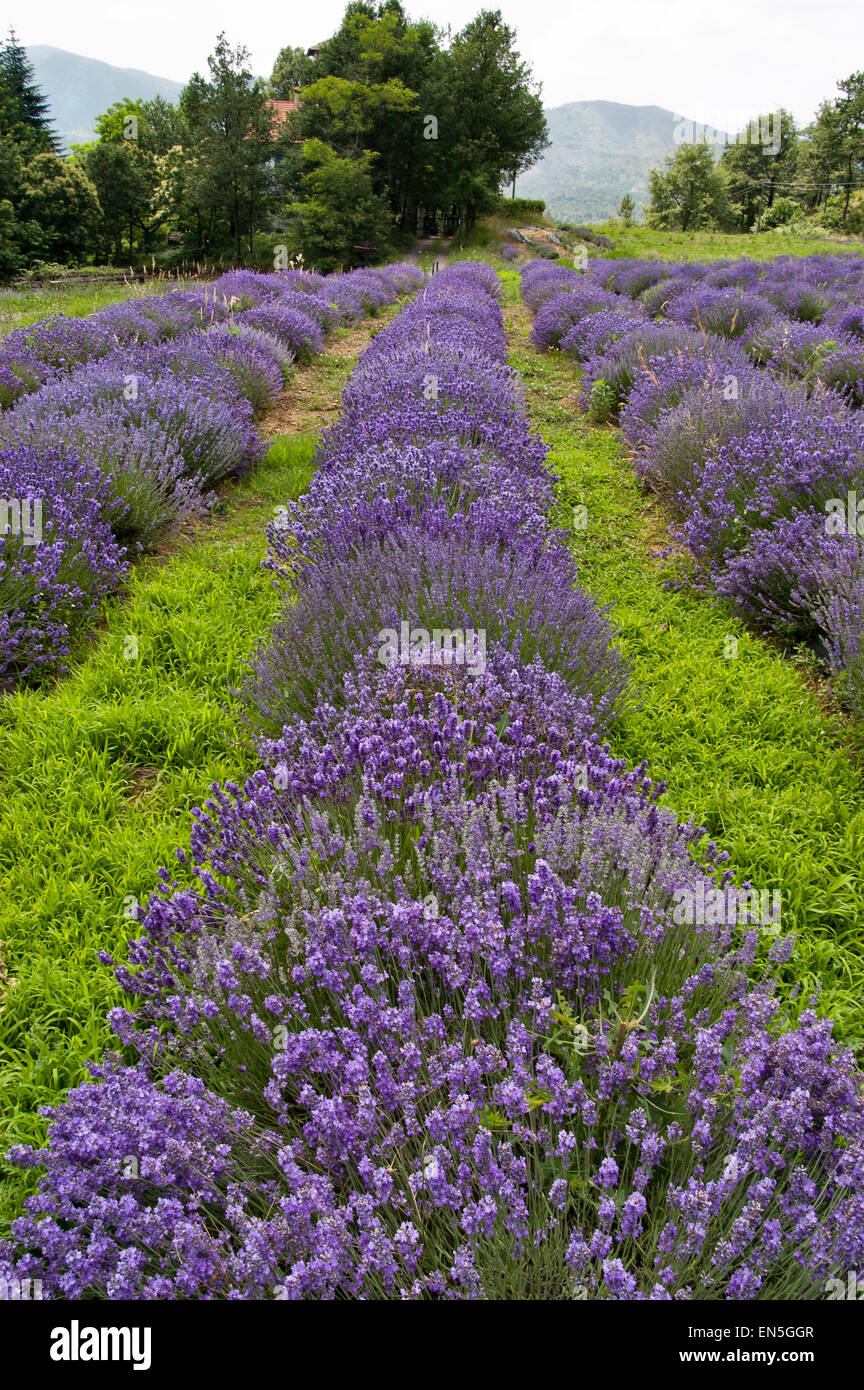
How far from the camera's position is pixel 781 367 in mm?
7449

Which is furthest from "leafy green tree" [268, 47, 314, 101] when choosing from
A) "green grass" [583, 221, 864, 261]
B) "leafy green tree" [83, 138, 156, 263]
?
"green grass" [583, 221, 864, 261]

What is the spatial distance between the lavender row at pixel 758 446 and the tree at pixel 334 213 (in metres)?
19.2

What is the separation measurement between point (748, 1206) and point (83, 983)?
5.43 feet

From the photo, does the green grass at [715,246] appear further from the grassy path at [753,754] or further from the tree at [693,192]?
the grassy path at [753,754]

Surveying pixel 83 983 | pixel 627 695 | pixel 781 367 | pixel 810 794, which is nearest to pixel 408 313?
pixel 781 367

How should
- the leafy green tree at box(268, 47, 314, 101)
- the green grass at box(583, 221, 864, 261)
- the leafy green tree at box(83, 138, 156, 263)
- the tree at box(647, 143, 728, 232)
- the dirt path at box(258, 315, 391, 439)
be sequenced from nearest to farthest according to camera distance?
the dirt path at box(258, 315, 391, 439) → the green grass at box(583, 221, 864, 261) → the leafy green tree at box(83, 138, 156, 263) → the leafy green tree at box(268, 47, 314, 101) → the tree at box(647, 143, 728, 232)

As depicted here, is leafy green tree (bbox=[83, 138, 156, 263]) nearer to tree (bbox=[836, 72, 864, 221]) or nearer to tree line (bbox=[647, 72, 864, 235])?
tree line (bbox=[647, 72, 864, 235])

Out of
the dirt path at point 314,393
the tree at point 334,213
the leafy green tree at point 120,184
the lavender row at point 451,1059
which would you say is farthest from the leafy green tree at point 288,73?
the lavender row at point 451,1059

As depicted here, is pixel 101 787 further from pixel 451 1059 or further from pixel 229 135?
pixel 229 135

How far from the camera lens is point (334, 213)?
25000 millimetres

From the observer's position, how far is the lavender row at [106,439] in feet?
11.5

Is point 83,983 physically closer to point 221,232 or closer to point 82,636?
point 82,636

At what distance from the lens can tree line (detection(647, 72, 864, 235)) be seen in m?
37.9

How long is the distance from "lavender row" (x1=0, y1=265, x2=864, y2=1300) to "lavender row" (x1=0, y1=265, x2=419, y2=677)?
194 cm
